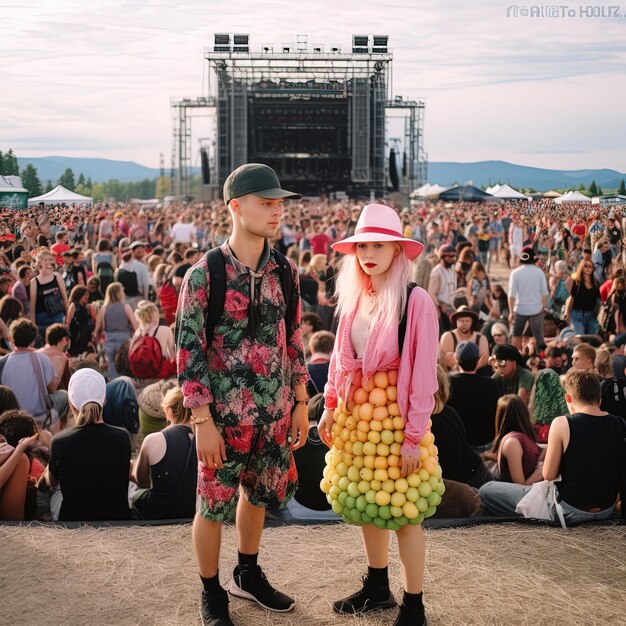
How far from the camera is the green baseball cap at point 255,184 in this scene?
9.59 ft

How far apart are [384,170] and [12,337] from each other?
3864cm

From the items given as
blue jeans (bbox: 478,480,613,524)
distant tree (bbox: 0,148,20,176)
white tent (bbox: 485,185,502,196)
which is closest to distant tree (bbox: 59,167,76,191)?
distant tree (bbox: 0,148,20,176)

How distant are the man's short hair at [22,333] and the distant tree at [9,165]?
413 cm

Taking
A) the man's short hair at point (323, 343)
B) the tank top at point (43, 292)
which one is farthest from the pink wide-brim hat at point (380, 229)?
the tank top at point (43, 292)

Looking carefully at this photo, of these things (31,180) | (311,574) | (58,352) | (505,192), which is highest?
(505,192)

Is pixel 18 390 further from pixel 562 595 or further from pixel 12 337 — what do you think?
pixel 562 595

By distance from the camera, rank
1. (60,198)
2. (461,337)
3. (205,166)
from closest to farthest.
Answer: (461,337) < (60,198) < (205,166)

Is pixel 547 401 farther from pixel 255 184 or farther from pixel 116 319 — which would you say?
pixel 116 319

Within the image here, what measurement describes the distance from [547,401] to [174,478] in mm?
2436

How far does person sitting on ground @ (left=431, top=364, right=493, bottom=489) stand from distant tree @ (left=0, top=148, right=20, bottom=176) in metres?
6.60

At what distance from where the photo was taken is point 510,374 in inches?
231

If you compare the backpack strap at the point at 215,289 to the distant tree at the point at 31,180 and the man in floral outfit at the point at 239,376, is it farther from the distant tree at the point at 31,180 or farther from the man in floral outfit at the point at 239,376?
the distant tree at the point at 31,180

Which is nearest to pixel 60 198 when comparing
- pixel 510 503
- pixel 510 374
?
pixel 510 374

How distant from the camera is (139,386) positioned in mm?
6645
